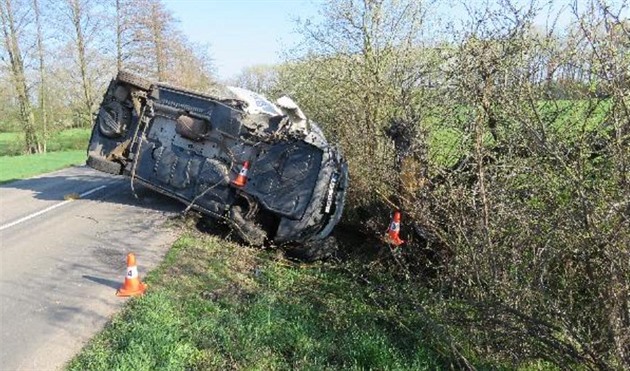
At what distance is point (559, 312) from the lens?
380 cm

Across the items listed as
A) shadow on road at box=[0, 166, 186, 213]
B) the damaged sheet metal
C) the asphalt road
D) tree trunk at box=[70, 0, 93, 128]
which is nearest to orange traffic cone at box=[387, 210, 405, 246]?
the damaged sheet metal

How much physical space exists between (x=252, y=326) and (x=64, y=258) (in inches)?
128

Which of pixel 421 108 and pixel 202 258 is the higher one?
pixel 421 108

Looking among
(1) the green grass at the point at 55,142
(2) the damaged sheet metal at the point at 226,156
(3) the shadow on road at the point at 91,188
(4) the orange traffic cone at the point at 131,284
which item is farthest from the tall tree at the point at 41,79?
(4) the orange traffic cone at the point at 131,284

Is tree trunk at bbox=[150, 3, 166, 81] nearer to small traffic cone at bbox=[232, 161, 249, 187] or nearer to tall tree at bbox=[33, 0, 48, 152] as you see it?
tall tree at bbox=[33, 0, 48, 152]

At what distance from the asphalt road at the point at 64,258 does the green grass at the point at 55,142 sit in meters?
19.7

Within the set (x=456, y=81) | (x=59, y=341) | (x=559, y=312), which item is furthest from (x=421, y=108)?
(x=59, y=341)

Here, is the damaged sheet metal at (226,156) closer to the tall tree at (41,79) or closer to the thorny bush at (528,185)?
the thorny bush at (528,185)

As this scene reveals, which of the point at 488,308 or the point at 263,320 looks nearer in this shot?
the point at 488,308

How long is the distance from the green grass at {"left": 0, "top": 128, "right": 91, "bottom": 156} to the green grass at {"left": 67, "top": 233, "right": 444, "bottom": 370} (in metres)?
26.8

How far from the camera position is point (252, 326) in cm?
538

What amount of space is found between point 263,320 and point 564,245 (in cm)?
304

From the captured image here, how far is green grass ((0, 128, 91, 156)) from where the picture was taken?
1181 inches

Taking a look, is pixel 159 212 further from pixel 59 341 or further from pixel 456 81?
pixel 456 81
